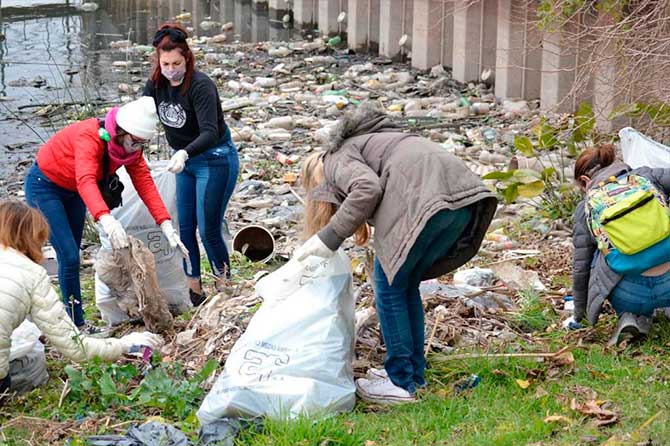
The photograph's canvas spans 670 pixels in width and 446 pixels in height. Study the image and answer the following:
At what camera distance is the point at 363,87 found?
14.4m

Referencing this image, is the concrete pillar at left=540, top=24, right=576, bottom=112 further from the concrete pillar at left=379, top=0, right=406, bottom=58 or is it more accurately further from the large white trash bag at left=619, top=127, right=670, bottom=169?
the large white trash bag at left=619, top=127, right=670, bottom=169

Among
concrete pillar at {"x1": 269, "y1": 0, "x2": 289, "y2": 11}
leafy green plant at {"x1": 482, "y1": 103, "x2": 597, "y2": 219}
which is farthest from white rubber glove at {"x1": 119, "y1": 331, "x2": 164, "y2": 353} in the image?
concrete pillar at {"x1": 269, "y1": 0, "x2": 289, "y2": 11}

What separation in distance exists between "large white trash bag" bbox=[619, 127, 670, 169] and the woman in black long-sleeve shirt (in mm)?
2271

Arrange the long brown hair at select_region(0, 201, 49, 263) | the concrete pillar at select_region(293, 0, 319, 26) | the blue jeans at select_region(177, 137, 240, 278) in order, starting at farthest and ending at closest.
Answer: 1. the concrete pillar at select_region(293, 0, 319, 26)
2. the blue jeans at select_region(177, 137, 240, 278)
3. the long brown hair at select_region(0, 201, 49, 263)

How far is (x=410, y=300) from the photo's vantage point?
4309mm

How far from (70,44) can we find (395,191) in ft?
55.1

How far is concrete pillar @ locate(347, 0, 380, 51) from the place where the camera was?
17.5 meters

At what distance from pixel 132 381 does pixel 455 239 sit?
1.69 m

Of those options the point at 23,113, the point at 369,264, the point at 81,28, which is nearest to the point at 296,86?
the point at 23,113

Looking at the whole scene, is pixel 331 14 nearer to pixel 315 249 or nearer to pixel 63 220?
pixel 63 220

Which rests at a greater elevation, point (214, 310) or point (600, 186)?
point (600, 186)

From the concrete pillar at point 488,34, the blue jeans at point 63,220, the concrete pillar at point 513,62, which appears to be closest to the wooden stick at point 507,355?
the blue jeans at point 63,220

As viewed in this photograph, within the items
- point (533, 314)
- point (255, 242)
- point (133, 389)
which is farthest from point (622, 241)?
point (255, 242)

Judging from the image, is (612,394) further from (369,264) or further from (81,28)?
(81,28)
